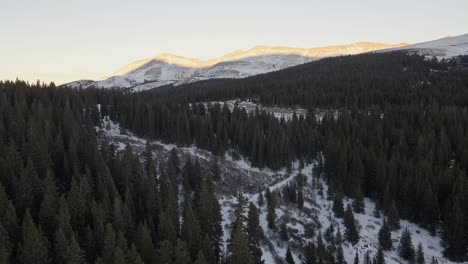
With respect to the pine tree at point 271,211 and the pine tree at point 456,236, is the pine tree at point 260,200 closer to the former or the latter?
the pine tree at point 271,211

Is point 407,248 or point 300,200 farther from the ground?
point 300,200

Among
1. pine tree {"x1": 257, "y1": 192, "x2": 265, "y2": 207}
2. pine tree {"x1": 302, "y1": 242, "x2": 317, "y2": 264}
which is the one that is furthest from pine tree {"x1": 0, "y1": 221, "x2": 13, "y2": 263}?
pine tree {"x1": 257, "y1": 192, "x2": 265, "y2": 207}

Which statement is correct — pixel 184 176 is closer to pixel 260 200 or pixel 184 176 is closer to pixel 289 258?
pixel 260 200

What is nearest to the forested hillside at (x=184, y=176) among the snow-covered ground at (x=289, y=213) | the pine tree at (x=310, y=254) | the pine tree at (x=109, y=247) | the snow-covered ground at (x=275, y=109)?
the pine tree at (x=109, y=247)

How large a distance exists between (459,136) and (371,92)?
5743 cm

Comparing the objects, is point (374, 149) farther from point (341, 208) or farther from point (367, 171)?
point (341, 208)

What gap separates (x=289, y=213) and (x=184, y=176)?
20.1m

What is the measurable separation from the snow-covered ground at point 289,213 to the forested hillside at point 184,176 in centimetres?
173

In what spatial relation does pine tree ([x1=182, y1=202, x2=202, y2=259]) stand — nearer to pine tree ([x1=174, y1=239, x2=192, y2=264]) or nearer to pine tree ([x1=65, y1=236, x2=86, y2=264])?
pine tree ([x1=174, y1=239, x2=192, y2=264])

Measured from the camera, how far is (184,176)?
71500mm

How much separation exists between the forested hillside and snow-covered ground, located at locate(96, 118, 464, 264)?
67.9 inches

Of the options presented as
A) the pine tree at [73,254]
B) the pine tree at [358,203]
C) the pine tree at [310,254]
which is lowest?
the pine tree at [310,254]

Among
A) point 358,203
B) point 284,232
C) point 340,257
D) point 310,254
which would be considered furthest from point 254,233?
point 358,203

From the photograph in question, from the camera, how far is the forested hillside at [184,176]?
48.4 meters
